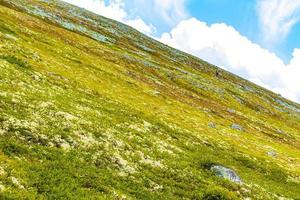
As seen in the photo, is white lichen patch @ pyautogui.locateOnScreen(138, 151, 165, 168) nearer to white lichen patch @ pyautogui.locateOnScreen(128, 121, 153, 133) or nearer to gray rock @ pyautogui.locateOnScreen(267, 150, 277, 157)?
white lichen patch @ pyautogui.locateOnScreen(128, 121, 153, 133)

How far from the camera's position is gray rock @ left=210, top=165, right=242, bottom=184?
38228 millimetres

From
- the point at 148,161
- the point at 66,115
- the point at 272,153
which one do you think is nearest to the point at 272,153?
the point at 272,153

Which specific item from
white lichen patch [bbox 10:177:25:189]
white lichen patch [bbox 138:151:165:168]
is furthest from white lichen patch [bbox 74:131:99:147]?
white lichen patch [bbox 10:177:25:189]

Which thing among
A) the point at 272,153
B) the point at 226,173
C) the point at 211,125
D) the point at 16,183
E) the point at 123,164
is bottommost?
the point at 16,183

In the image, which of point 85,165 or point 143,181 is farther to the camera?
point 143,181

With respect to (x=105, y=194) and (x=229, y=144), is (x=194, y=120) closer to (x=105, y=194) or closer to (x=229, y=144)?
(x=229, y=144)

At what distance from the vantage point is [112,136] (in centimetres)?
3625

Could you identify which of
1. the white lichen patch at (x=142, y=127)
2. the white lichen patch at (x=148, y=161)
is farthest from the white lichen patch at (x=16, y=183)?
the white lichen patch at (x=142, y=127)

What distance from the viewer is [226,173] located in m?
38.8

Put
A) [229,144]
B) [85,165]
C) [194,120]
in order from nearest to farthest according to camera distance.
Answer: [85,165] → [229,144] → [194,120]

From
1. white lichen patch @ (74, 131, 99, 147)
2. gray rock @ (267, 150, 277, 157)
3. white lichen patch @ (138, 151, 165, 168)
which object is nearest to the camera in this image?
white lichen patch @ (74, 131, 99, 147)

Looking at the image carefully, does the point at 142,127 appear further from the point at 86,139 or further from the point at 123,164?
the point at 123,164

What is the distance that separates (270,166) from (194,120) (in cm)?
1714

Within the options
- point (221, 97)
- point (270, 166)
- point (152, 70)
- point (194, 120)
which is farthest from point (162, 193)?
point (221, 97)
